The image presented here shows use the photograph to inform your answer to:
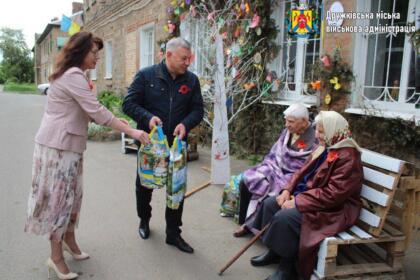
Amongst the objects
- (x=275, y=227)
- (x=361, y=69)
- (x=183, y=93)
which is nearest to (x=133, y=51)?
(x=361, y=69)

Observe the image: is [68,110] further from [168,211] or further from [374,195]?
[374,195]

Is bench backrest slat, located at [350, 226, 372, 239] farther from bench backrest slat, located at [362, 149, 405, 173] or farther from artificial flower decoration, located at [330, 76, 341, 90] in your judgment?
artificial flower decoration, located at [330, 76, 341, 90]

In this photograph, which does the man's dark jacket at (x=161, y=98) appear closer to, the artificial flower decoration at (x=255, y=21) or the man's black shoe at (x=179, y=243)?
the man's black shoe at (x=179, y=243)

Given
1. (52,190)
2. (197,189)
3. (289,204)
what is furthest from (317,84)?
(52,190)

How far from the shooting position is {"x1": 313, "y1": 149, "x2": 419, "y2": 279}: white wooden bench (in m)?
2.51

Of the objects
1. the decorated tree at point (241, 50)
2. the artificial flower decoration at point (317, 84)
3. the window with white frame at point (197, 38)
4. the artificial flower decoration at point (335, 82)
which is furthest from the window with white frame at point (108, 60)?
the artificial flower decoration at point (335, 82)

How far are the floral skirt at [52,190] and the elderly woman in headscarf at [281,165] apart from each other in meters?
1.55

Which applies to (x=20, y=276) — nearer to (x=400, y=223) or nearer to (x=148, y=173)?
(x=148, y=173)

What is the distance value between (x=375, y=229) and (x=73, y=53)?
91.5 inches

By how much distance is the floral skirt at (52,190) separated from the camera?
2.65m

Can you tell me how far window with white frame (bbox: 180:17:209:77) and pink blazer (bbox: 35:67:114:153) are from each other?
3.99m

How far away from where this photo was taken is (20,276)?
2883mm

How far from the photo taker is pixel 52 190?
2666 mm

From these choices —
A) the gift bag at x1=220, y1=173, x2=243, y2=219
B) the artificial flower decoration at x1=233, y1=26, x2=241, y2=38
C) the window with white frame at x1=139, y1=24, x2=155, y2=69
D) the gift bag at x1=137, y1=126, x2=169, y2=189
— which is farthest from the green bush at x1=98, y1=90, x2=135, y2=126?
the gift bag at x1=137, y1=126, x2=169, y2=189
